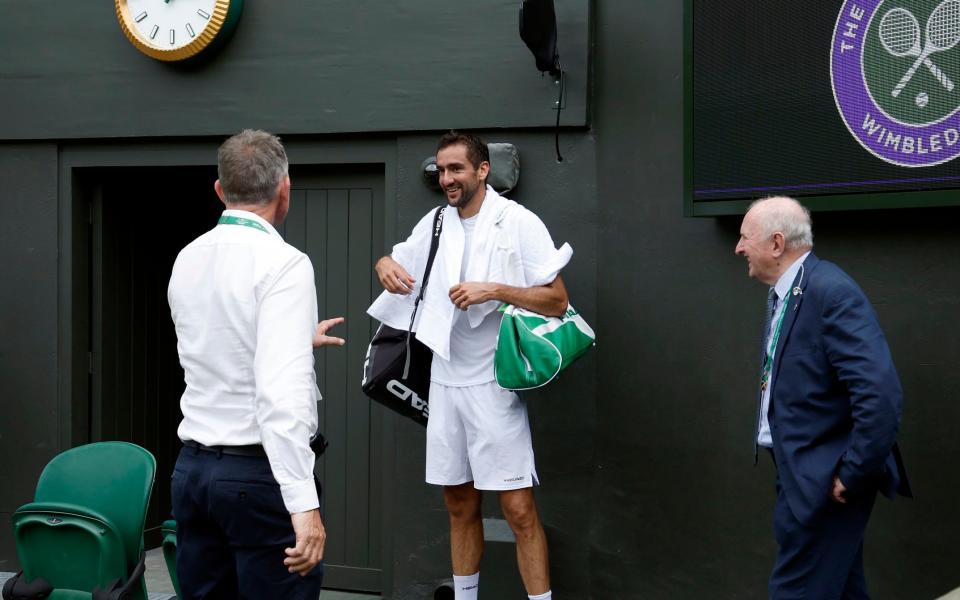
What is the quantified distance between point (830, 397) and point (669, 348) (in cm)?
161

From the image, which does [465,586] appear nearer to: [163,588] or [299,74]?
[163,588]

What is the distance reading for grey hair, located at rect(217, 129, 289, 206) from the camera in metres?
3.13

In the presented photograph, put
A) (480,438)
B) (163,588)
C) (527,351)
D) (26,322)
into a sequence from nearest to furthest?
(527,351)
(480,438)
(163,588)
(26,322)

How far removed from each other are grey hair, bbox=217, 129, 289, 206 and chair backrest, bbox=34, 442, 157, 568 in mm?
1400

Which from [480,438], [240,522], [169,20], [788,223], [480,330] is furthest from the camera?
[169,20]

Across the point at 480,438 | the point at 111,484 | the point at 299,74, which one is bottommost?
the point at 111,484

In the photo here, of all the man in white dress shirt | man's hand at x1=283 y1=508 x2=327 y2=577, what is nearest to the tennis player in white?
the man in white dress shirt

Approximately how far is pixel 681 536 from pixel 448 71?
2.56 meters

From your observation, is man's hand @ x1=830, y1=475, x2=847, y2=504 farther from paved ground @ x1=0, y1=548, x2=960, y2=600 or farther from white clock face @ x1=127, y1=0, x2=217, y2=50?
white clock face @ x1=127, y1=0, x2=217, y2=50

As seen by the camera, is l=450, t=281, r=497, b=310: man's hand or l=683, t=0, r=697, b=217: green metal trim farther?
l=683, t=0, r=697, b=217: green metal trim

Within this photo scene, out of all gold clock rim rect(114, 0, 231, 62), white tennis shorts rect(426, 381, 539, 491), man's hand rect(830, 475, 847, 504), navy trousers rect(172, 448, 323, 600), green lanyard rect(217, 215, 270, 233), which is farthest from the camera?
gold clock rim rect(114, 0, 231, 62)

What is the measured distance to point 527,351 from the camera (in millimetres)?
4414

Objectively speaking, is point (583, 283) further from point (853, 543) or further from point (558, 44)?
point (853, 543)

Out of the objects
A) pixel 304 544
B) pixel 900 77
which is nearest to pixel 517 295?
pixel 900 77
